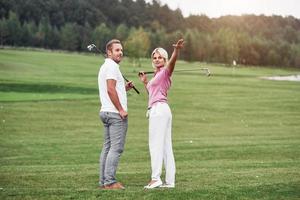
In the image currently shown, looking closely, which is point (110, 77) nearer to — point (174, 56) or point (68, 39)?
point (174, 56)

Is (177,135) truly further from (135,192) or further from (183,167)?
(135,192)

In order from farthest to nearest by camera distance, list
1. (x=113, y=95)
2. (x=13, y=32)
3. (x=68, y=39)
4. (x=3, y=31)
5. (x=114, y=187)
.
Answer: (x=68, y=39), (x=13, y=32), (x=3, y=31), (x=114, y=187), (x=113, y=95)

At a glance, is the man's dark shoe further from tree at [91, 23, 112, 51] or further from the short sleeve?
tree at [91, 23, 112, 51]

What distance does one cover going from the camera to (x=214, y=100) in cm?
4503

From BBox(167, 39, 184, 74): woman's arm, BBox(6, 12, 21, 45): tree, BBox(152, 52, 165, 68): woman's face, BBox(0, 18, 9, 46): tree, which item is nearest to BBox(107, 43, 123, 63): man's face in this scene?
BBox(152, 52, 165, 68): woman's face

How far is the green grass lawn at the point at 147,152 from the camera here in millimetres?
9773

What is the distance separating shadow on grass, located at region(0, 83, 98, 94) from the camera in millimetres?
46344

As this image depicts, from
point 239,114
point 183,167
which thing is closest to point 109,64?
point 183,167

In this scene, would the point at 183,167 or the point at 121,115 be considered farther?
the point at 183,167

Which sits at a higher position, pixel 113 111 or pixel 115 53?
pixel 115 53

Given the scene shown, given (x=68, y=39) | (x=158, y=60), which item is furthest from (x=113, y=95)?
(x=68, y=39)

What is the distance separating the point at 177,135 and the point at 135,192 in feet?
51.7

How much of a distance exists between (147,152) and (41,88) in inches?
1198

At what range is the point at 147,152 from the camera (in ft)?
62.4
